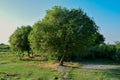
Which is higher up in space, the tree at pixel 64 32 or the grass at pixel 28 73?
the tree at pixel 64 32

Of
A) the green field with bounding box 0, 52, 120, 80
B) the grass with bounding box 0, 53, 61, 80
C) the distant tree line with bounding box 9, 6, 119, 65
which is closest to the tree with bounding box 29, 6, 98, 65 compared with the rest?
the distant tree line with bounding box 9, 6, 119, 65

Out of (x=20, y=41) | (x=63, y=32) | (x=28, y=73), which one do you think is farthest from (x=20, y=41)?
(x=28, y=73)

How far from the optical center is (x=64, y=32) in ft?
153

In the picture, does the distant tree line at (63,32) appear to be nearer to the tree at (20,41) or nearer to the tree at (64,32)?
the tree at (64,32)

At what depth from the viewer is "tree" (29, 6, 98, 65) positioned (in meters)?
46.4

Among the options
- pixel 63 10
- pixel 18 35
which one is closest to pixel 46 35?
pixel 63 10

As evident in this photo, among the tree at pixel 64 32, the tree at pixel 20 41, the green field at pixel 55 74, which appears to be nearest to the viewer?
the green field at pixel 55 74

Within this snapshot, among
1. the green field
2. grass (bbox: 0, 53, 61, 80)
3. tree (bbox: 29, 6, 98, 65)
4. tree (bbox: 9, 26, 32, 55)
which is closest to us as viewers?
the green field

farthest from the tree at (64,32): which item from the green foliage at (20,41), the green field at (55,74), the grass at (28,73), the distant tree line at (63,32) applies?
the green foliage at (20,41)

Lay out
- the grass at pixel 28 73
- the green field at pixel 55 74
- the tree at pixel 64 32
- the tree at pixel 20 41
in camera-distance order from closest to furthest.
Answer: the green field at pixel 55 74 → the grass at pixel 28 73 → the tree at pixel 64 32 → the tree at pixel 20 41

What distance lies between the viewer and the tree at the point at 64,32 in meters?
46.4

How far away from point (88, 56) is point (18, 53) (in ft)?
58.9

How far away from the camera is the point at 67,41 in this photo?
4641 cm

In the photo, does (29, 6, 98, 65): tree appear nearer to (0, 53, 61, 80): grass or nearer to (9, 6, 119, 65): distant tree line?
(9, 6, 119, 65): distant tree line
